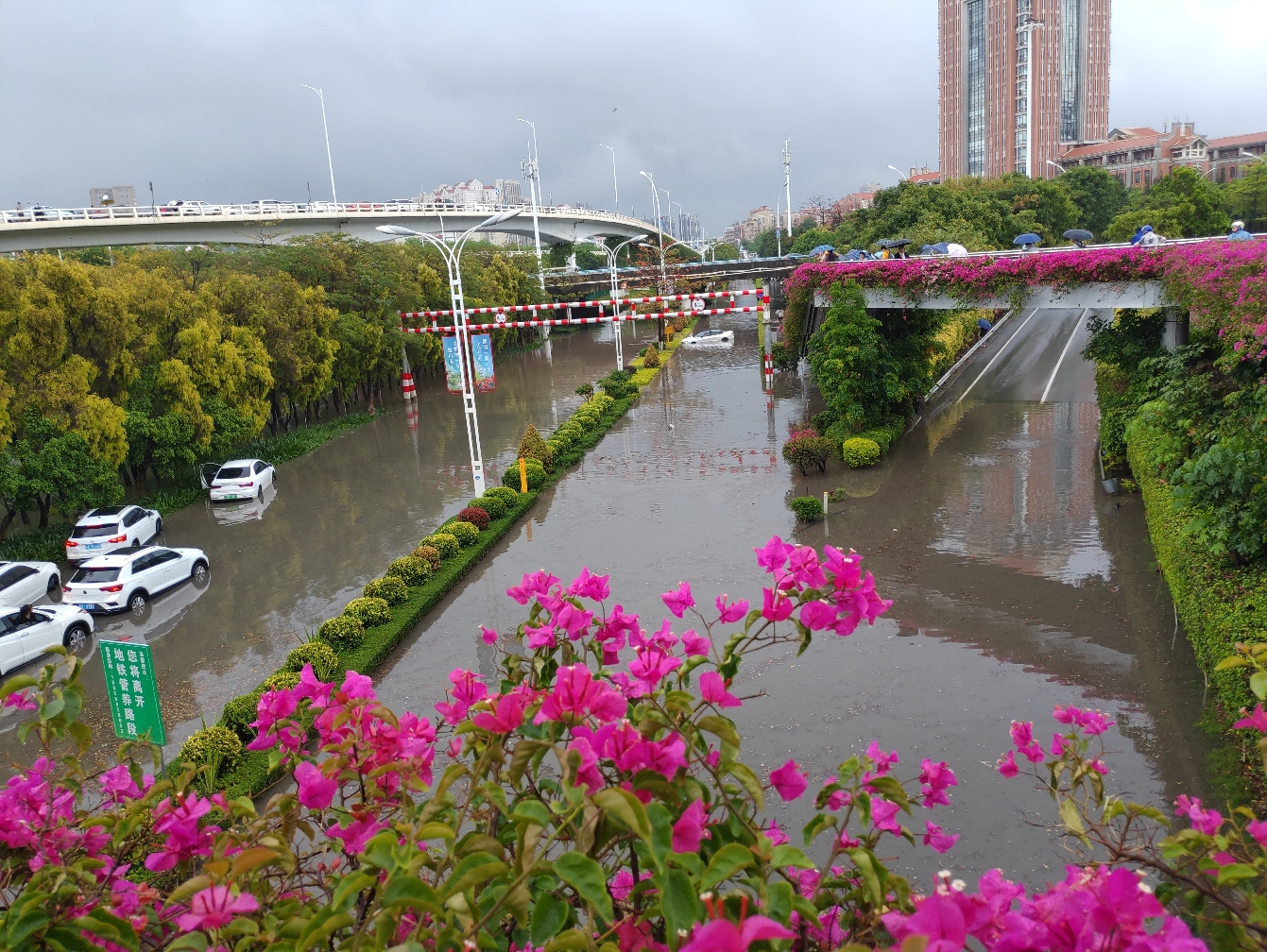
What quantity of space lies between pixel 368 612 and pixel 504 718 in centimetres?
996

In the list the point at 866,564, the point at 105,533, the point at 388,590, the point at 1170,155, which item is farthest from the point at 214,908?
the point at 1170,155

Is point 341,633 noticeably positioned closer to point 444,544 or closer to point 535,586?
point 444,544

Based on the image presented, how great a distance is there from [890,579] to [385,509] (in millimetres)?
10482

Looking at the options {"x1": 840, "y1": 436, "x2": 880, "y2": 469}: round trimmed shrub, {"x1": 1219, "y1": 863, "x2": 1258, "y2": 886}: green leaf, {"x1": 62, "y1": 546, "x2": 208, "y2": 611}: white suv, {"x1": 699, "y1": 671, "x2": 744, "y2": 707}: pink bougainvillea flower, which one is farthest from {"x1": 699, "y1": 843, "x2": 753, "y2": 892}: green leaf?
{"x1": 840, "y1": 436, "x2": 880, "y2": 469}: round trimmed shrub

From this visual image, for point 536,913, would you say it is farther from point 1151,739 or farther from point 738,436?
point 738,436

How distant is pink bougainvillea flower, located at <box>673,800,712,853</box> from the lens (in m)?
1.88

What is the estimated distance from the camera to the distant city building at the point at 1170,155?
78.2m

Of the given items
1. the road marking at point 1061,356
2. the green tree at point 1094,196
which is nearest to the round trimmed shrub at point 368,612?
the road marking at point 1061,356

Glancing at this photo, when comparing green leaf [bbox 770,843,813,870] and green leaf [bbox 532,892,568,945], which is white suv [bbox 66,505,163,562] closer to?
green leaf [bbox 532,892,568,945]

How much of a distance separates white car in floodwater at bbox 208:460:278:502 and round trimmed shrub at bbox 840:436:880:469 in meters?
12.9

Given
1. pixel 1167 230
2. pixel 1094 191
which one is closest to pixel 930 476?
pixel 1167 230

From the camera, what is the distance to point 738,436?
2286 cm

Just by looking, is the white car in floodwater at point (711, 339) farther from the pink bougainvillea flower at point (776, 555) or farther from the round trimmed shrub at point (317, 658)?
the pink bougainvillea flower at point (776, 555)

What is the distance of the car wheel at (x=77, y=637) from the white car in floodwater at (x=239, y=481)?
24.5ft
